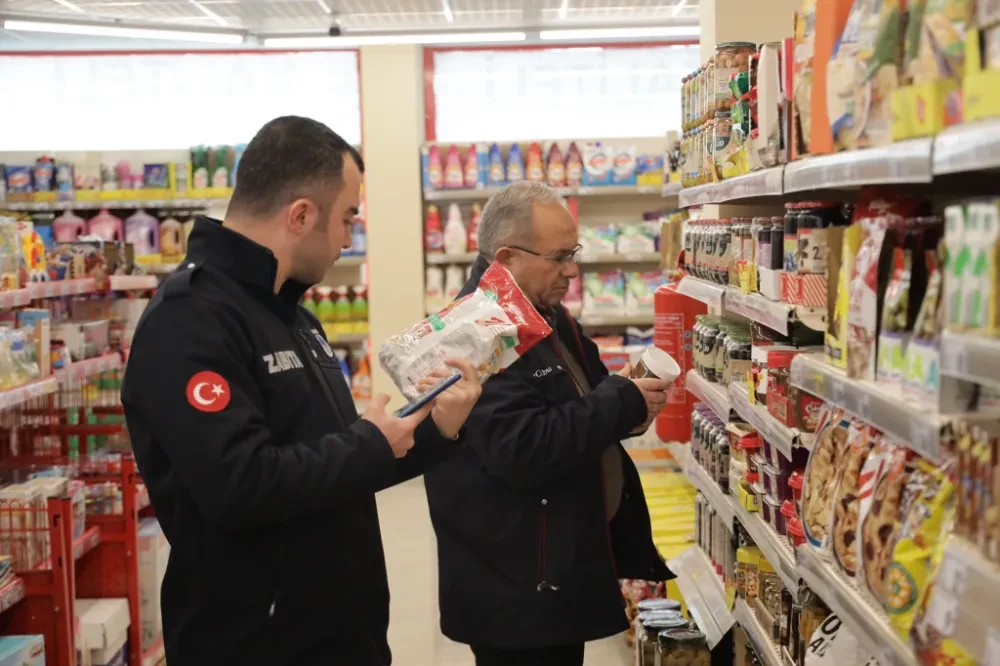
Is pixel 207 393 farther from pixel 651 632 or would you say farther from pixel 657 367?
pixel 651 632

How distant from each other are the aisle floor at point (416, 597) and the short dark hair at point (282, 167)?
2918mm

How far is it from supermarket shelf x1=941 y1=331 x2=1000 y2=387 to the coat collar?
3.80 ft

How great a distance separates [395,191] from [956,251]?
6.45m

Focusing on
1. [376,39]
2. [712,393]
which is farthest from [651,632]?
[376,39]

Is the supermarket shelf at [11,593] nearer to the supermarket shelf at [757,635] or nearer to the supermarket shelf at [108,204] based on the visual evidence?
the supermarket shelf at [757,635]

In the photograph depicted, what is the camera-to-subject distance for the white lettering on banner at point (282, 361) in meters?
1.82

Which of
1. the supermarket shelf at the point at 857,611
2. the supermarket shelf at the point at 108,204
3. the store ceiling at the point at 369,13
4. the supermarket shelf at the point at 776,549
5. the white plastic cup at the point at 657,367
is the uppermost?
the store ceiling at the point at 369,13

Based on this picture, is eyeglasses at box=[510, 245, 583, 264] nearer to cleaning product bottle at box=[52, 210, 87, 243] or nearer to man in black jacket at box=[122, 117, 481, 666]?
man in black jacket at box=[122, 117, 481, 666]

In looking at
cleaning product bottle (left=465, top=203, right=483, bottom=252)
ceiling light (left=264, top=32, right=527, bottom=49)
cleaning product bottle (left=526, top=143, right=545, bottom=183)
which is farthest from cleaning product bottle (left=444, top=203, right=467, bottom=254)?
ceiling light (left=264, top=32, right=527, bottom=49)

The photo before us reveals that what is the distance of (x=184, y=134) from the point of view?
8531 mm

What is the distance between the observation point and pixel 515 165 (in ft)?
24.1

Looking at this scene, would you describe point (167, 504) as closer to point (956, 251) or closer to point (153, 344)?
point (153, 344)

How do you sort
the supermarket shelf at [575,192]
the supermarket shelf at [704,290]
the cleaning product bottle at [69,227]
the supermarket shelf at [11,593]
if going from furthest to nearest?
1. the cleaning product bottle at [69,227]
2. the supermarket shelf at [575,192]
3. the supermarket shelf at [11,593]
4. the supermarket shelf at [704,290]

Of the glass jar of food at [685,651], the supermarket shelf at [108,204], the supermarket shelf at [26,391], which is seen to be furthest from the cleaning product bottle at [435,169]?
the glass jar of food at [685,651]
